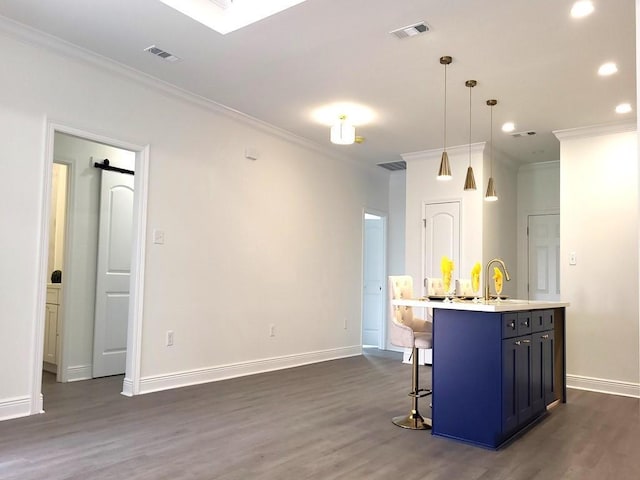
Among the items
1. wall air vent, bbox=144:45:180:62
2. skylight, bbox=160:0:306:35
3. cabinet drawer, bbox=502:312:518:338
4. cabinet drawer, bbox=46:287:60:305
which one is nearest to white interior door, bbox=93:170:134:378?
cabinet drawer, bbox=46:287:60:305

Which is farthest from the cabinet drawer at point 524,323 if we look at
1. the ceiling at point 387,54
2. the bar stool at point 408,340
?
the ceiling at point 387,54

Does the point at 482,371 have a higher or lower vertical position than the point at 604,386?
higher

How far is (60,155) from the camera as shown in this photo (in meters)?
4.88

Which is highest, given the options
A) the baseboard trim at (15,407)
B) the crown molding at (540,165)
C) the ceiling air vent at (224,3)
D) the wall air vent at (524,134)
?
the ceiling air vent at (224,3)

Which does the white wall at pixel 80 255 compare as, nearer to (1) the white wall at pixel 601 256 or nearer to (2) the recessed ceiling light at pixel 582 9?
(2) the recessed ceiling light at pixel 582 9

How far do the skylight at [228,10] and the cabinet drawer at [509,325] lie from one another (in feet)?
7.77

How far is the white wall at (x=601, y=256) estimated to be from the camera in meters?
5.16

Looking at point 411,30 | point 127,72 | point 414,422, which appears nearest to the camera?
point 411,30

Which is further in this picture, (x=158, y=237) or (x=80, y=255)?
(x=80, y=255)

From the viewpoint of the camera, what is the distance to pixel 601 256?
5324 millimetres

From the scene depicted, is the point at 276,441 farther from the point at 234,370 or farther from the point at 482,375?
the point at 234,370

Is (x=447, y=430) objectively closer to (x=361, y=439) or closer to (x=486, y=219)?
(x=361, y=439)

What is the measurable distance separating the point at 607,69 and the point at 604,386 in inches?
124

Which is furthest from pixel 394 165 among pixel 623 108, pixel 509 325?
pixel 509 325
